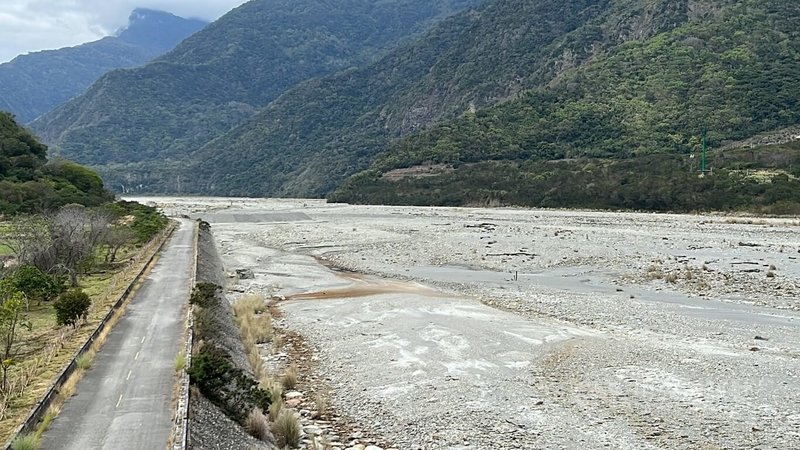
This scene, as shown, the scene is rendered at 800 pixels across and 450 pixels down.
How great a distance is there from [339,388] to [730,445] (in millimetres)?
8743

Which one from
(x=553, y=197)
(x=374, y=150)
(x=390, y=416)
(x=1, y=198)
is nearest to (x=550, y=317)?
(x=390, y=416)

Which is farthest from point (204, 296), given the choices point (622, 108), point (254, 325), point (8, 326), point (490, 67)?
point (490, 67)

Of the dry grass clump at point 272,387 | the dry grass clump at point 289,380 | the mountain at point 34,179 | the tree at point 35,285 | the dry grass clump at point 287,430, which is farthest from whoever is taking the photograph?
the mountain at point 34,179

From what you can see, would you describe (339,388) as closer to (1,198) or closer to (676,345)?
(676,345)

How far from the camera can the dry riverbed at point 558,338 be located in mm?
12758

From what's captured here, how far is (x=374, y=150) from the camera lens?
179 metres

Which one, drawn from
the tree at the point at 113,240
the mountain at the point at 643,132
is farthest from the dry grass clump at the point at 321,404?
the mountain at the point at 643,132

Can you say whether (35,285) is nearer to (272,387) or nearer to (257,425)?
(272,387)

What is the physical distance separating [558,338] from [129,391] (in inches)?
492

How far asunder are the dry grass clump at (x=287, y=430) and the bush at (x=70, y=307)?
29.3 ft

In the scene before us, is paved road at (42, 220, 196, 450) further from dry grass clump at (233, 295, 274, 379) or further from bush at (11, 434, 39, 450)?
dry grass clump at (233, 295, 274, 379)

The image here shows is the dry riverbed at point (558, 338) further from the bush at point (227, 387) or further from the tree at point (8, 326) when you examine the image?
the tree at point (8, 326)

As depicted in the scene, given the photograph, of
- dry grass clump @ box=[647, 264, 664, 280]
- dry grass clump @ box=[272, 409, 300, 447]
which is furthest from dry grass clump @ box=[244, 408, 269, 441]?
dry grass clump @ box=[647, 264, 664, 280]

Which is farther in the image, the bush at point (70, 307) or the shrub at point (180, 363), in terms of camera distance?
the bush at point (70, 307)
